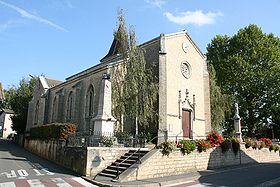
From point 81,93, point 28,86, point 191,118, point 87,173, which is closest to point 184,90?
point 191,118

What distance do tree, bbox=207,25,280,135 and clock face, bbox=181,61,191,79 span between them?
978 cm

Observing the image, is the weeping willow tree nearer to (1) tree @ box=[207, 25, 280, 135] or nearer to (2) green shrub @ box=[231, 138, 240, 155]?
(2) green shrub @ box=[231, 138, 240, 155]

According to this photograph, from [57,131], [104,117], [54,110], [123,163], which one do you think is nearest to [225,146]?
[123,163]

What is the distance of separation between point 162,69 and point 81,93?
28.0 ft

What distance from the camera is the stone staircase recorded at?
12539 millimetres

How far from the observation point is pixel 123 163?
13227 millimetres

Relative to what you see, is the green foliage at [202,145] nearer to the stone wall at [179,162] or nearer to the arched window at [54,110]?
the stone wall at [179,162]

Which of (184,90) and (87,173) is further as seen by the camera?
(184,90)

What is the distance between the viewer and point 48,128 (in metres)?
20.1

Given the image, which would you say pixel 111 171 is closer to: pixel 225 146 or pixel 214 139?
pixel 214 139

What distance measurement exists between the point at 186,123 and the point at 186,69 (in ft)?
17.1

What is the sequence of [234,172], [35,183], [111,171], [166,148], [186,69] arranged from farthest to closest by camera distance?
1. [186,69]
2. [234,172]
3. [166,148]
4. [111,171]
5. [35,183]

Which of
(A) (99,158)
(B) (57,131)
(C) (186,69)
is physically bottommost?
(A) (99,158)

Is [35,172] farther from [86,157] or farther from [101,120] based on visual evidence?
[101,120]
